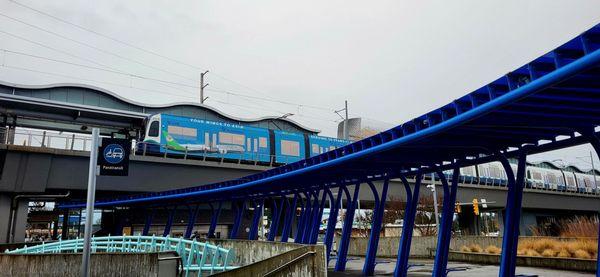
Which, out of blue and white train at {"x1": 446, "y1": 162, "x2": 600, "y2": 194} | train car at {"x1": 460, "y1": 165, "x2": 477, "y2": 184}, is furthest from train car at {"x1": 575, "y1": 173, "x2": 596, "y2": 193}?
train car at {"x1": 460, "y1": 165, "x2": 477, "y2": 184}

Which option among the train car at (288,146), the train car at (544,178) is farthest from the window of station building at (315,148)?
the train car at (544,178)

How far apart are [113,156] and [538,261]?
17682 millimetres

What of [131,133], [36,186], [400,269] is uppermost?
[131,133]

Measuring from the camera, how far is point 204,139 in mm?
30375

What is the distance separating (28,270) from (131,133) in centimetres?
2801

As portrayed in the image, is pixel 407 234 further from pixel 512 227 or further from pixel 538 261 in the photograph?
pixel 538 261

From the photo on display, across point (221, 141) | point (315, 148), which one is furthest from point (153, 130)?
point (315, 148)

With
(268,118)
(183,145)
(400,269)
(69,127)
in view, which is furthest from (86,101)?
(400,269)

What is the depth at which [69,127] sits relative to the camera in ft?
123

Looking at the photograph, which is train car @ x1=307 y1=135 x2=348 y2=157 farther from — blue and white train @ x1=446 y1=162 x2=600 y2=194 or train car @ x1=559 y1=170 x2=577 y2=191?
train car @ x1=559 y1=170 x2=577 y2=191

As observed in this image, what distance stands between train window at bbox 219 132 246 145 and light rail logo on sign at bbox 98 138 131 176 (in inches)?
832

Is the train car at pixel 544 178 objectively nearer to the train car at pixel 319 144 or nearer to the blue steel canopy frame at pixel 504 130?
the train car at pixel 319 144

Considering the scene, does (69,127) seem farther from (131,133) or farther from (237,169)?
(237,169)

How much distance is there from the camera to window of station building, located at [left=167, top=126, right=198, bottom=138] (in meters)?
29.2
